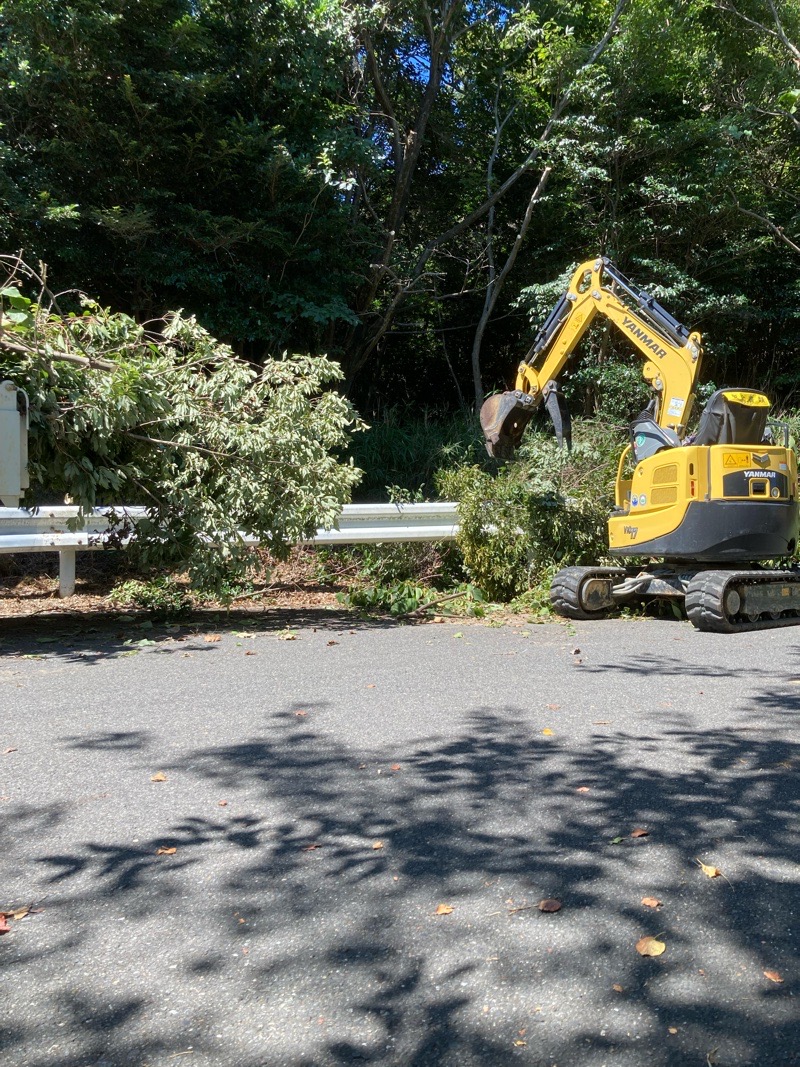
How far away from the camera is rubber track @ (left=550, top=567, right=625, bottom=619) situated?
395 inches

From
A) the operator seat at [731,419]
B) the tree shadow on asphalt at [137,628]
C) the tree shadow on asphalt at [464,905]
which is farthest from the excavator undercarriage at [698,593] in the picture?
the tree shadow on asphalt at [464,905]

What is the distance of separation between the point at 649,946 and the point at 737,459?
7.35 metres

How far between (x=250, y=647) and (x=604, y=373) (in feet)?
37.9

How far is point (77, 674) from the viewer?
6914 millimetres

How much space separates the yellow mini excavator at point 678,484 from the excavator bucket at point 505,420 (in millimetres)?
14

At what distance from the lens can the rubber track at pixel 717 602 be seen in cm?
909

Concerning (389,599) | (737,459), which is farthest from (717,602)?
(389,599)

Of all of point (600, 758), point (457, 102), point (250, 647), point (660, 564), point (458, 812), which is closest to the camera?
point (458, 812)

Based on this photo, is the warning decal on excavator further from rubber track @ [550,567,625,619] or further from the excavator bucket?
the excavator bucket

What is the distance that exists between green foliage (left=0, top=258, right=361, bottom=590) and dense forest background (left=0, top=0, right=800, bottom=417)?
480cm

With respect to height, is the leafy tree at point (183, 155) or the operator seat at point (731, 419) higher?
the leafy tree at point (183, 155)

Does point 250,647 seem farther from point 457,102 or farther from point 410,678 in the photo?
point 457,102

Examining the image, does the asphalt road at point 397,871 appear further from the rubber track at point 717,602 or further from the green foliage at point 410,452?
the green foliage at point 410,452

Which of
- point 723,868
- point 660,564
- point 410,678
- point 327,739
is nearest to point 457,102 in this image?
point 660,564
